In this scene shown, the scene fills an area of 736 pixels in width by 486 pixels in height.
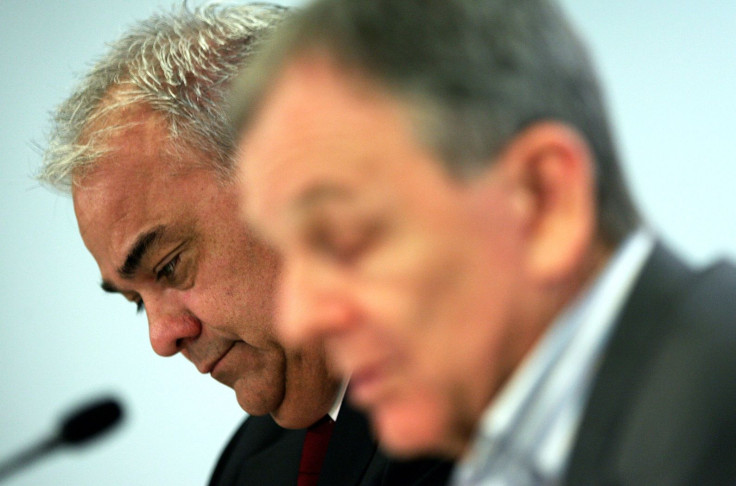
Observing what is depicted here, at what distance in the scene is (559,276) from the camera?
20.1 inches

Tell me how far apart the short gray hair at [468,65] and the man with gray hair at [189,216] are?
714mm

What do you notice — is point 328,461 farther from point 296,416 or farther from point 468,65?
point 468,65

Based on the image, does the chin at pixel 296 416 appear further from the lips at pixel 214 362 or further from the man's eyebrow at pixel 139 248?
the man's eyebrow at pixel 139 248

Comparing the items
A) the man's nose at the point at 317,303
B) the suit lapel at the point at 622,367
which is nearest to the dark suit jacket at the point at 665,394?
the suit lapel at the point at 622,367

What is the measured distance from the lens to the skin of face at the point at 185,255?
120 centimetres

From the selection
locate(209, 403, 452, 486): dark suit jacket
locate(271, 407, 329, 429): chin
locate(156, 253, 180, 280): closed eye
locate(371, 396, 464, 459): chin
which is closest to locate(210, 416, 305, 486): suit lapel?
locate(209, 403, 452, 486): dark suit jacket

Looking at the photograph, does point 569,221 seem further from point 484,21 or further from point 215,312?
point 215,312

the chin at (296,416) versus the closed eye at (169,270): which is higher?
the closed eye at (169,270)

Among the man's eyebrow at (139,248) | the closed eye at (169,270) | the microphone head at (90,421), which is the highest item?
the man's eyebrow at (139,248)

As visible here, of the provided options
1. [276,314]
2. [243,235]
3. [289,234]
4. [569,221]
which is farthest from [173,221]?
[569,221]

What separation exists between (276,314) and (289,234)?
717 mm

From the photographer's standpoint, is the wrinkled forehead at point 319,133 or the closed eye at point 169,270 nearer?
the wrinkled forehead at point 319,133

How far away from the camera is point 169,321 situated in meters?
1.24

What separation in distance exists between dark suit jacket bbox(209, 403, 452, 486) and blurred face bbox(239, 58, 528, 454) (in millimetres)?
571
